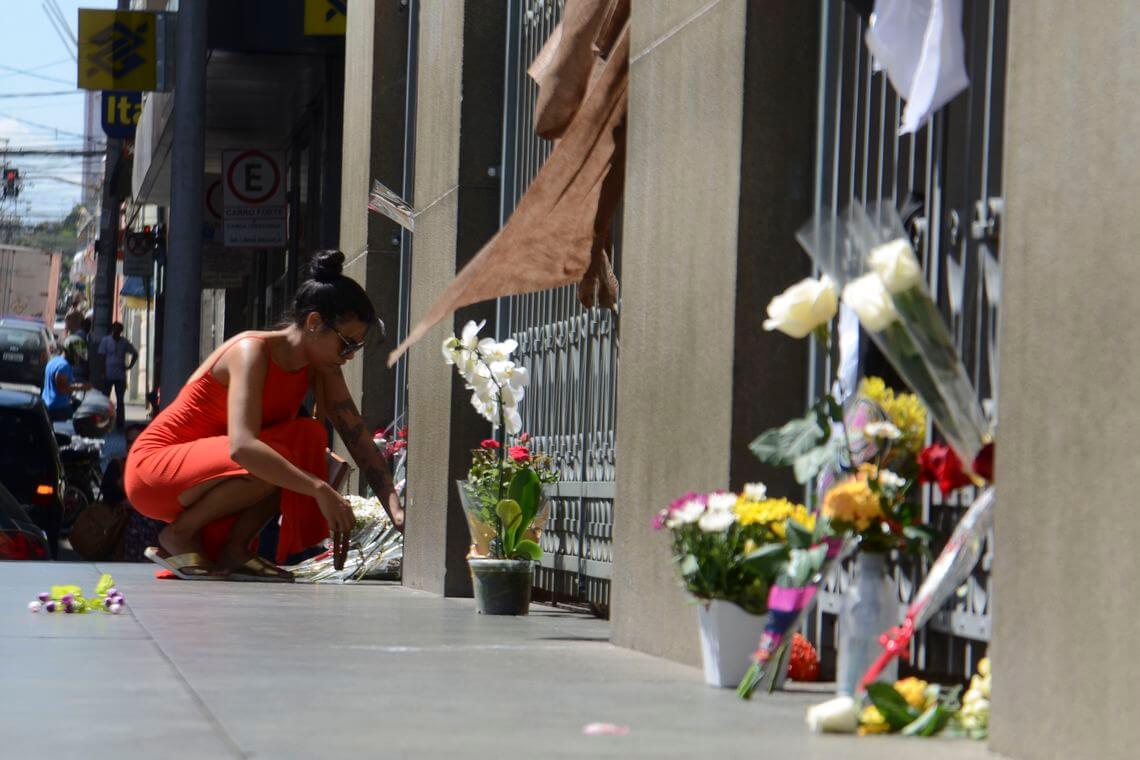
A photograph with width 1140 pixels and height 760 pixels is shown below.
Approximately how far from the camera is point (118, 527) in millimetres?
12375

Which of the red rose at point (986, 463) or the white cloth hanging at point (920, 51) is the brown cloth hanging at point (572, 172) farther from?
the red rose at point (986, 463)

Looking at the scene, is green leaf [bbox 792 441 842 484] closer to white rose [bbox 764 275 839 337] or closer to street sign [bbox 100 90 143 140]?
white rose [bbox 764 275 839 337]

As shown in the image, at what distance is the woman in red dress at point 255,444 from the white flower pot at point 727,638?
4.14m

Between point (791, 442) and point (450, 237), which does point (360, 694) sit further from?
point (450, 237)

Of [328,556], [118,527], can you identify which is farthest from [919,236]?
[118,527]

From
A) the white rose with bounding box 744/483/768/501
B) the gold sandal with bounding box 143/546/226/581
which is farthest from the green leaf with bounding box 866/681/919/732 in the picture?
the gold sandal with bounding box 143/546/226/581

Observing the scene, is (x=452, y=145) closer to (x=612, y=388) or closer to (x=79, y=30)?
(x=612, y=388)

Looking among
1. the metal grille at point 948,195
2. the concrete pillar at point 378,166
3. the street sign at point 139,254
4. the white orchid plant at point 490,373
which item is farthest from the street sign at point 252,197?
the street sign at point 139,254

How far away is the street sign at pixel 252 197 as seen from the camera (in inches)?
752

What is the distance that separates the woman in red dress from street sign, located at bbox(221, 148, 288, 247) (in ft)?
31.8

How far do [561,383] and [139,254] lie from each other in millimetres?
28813

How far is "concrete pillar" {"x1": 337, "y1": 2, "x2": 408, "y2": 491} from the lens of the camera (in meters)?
11.3

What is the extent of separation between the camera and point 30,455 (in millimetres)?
15828

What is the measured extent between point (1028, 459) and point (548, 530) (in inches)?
204
